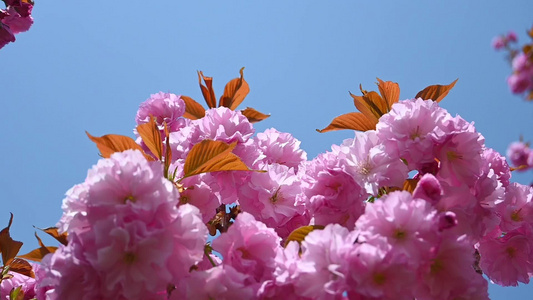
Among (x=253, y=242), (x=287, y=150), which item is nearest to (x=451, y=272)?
(x=253, y=242)

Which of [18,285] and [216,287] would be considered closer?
[216,287]

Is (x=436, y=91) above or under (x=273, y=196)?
above

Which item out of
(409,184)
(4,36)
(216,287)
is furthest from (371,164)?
(4,36)

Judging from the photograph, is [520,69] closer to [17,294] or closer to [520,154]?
[520,154]

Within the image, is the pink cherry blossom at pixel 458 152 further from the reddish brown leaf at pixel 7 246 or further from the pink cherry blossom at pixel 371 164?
the reddish brown leaf at pixel 7 246

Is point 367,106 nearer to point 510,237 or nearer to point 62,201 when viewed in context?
point 510,237

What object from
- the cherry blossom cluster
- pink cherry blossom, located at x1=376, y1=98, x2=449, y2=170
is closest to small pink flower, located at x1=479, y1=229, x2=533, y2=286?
the cherry blossom cluster
